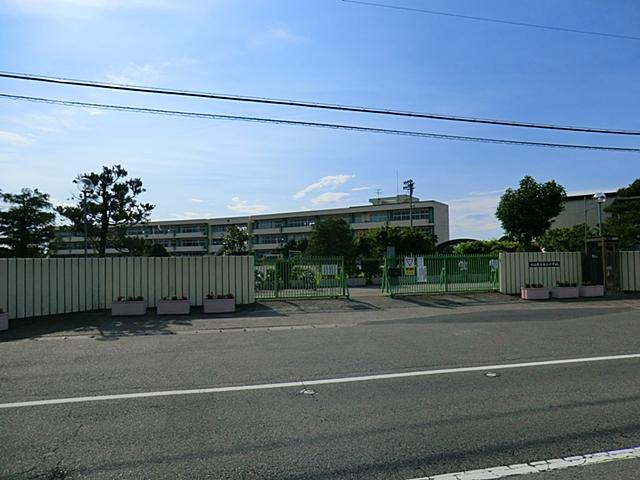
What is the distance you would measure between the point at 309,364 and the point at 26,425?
421 centimetres

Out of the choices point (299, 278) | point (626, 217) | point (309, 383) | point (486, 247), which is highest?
point (626, 217)

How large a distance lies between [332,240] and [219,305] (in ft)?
90.8

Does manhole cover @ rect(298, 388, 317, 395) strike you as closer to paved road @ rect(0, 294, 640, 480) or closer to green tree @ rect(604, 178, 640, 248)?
paved road @ rect(0, 294, 640, 480)

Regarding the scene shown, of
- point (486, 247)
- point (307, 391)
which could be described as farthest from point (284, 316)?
point (486, 247)

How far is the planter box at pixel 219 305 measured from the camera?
16797mm

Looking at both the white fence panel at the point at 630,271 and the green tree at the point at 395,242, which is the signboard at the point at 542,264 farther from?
the green tree at the point at 395,242

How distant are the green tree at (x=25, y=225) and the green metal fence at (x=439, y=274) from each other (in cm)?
3100

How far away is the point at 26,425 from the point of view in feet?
17.3

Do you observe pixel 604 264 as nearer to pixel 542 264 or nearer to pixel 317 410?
pixel 542 264

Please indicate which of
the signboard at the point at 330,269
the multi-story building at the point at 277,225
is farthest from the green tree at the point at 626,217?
the signboard at the point at 330,269

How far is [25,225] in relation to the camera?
38.8 meters

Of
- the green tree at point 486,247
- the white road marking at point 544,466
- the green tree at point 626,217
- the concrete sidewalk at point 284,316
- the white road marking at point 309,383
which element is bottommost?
the concrete sidewalk at point 284,316

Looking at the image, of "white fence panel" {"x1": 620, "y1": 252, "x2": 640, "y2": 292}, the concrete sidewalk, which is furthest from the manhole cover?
"white fence panel" {"x1": 620, "y1": 252, "x2": 640, "y2": 292}

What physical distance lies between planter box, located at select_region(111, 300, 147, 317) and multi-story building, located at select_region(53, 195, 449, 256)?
52.5 meters
